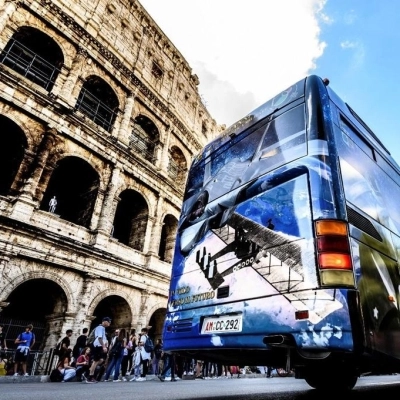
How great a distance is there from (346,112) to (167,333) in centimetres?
317

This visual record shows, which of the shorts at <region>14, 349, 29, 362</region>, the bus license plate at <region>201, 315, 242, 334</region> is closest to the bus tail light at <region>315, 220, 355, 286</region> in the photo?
the bus license plate at <region>201, 315, 242, 334</region>

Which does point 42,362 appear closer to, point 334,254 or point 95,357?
point 95,357

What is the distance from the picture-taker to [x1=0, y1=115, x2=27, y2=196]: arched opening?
10398 millimetres

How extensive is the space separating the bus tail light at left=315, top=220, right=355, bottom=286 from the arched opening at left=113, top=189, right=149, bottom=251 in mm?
11843

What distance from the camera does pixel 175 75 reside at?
1955cm

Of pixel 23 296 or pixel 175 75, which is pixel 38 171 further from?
pixel 175 75

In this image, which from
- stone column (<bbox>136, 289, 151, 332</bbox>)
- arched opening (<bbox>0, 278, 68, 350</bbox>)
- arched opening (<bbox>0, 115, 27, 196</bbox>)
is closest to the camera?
arched opening (<bbox>0, 278, 68, 350</bbox>)

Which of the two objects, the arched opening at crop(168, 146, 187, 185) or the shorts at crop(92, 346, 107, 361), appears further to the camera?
the arched opening at crop(168, 146, 187, 185)

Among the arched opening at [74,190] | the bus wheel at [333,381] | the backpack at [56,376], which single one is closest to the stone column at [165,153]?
the arched opening at [74,190]

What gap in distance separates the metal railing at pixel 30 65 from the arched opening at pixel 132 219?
568 centimetres

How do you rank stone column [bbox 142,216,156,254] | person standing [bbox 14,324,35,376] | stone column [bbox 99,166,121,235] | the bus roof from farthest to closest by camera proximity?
1. stone column [bbox 142,216,156,254]
2. stone column [bbox 99,166,121,235]
3. person standing [bbox 14,324,35,376]
4. the bus roof

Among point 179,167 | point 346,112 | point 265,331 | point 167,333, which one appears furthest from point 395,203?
point 179,167

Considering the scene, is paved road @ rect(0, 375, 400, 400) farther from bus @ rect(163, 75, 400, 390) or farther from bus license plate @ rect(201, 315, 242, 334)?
Answer: bus license plate @ rect(201, 315, 242, 334)

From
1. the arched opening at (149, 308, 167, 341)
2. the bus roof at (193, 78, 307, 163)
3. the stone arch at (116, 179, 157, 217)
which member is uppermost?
the stone arch at (116, 179, 157, 217)
